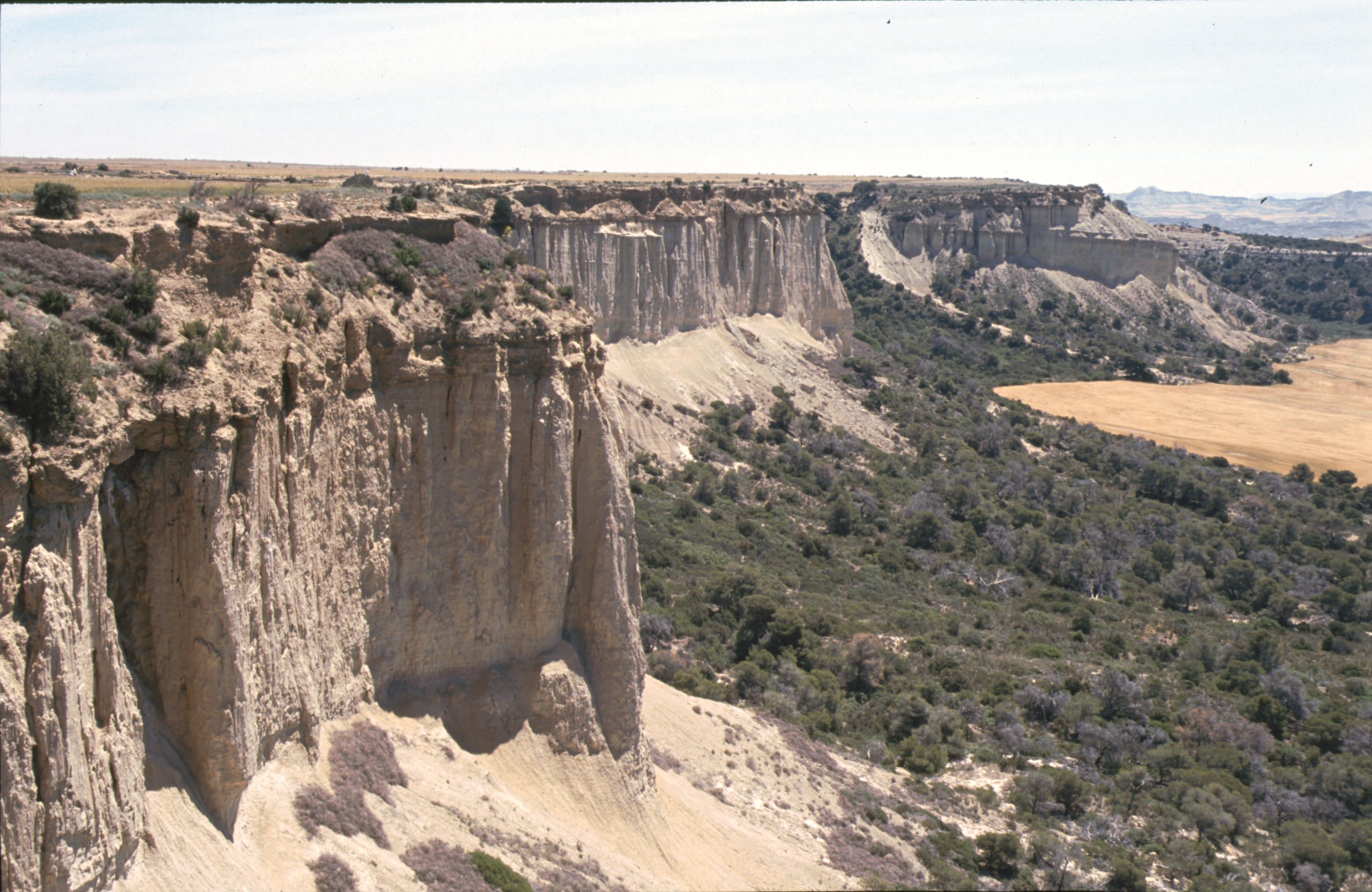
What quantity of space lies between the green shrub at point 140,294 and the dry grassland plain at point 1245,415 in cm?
7119

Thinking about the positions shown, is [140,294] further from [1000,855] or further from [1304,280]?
[1304,280]

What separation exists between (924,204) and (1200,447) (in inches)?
1884

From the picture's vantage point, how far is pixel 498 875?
16016 mm

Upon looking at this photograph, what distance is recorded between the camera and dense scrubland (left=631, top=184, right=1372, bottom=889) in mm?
27484

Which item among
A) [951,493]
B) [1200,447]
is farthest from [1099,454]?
[951,493]

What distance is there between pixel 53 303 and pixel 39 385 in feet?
7.72

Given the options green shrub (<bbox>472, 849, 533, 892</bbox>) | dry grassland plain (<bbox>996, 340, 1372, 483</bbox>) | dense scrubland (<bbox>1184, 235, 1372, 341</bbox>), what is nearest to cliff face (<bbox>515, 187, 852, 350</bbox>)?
dry grassland plain (<bbox>996, 340, 1372, 483</bbox>)

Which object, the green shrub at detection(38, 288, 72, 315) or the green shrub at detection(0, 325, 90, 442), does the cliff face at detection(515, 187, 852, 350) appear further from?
the green shrub at detection(0, 325, 90, 442)

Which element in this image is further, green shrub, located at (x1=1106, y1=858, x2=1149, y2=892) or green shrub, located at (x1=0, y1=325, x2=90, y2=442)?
green shrub, located at (x1=1106, y1=858, x2=1149, y2=892)

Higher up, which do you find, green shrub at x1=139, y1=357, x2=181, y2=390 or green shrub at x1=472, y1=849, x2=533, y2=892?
green shrub at x1=139, y1=357, x2=181, y2=390

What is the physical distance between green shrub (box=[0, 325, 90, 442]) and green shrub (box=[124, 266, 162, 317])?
7.03ft

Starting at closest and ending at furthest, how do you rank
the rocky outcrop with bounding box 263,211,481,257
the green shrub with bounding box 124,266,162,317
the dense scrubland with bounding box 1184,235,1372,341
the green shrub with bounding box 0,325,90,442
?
the green shrub with bounding box 0,325,90,442
the green shrub with bounding box 124,266,162,317
the rocky outcrop with bounding box 263,211,481,257
the dense scrubland with bounding box 1184,235,1372,341

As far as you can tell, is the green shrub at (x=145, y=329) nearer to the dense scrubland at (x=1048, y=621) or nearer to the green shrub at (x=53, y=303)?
the green shrub at (x=53, y=303)

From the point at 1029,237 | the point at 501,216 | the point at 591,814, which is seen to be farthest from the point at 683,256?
the point at 1029,237
